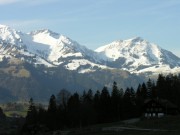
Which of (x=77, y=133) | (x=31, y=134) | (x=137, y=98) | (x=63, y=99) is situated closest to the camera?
(x=77, y=133)

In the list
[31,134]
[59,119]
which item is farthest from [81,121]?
[31,134]

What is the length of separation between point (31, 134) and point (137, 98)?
1583 inches

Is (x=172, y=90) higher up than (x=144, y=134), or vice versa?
(x=172, y=90)

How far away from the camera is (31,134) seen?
148 m

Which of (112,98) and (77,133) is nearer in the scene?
(77,133)

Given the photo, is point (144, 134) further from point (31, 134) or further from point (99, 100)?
point (99, 100)

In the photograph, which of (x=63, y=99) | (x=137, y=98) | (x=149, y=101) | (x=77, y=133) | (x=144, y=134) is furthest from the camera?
(x=63, y=99)

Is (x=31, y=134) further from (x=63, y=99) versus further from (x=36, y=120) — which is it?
(x=63, y=99)

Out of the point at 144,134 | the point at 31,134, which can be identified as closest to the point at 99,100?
the point at 31,134

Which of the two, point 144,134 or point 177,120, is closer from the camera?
point 144,134

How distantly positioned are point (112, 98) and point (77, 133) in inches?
2226

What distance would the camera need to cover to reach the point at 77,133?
111 m

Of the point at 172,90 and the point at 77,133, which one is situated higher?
the point at 172,90

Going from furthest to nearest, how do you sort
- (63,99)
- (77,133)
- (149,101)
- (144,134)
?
(63,99)
(149,101)
(77,133)
(144,134)
